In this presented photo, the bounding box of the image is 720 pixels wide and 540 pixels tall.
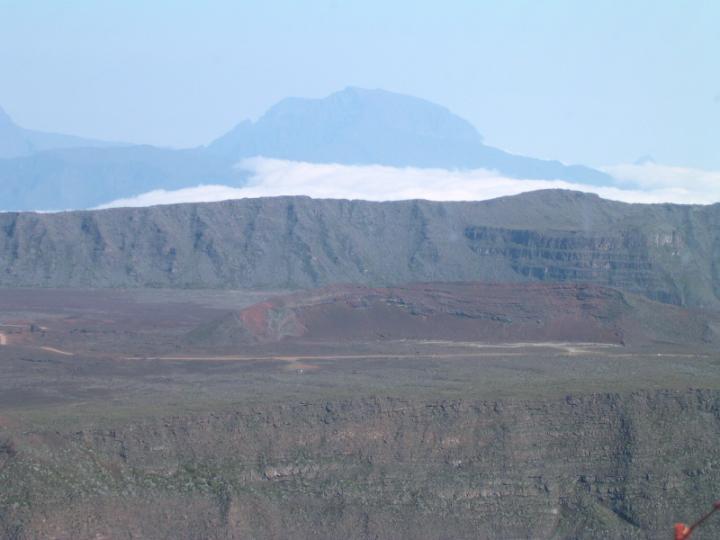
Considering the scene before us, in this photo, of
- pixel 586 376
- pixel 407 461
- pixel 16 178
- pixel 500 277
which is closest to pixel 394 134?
pixel 16 178

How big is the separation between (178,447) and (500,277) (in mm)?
57570

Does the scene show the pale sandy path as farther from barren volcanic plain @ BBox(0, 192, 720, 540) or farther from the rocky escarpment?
the rocky escarpment

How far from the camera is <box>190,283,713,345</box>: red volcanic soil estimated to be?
59.1 meters

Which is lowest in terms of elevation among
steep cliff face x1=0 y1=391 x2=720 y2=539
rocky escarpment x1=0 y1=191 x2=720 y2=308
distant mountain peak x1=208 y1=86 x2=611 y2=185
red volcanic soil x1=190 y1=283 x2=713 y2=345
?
steep cliff face x1=0 y1=391 x2=720 y2=539

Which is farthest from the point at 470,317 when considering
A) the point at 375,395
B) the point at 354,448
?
the point at 354,448

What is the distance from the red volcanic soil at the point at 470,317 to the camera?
2325 inches

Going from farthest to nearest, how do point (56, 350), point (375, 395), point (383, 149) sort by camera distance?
1. point (383, 149)
2. point (56, 350)
3. point (375, 395)

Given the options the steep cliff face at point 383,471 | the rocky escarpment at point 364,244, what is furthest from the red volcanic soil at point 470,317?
the steep cliff face at point 383,471

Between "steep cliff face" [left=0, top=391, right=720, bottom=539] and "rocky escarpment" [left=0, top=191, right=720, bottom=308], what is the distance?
160 ft

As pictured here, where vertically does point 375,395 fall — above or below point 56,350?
above

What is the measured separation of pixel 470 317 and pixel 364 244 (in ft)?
110

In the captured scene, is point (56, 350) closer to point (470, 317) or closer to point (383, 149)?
point (470, 317)

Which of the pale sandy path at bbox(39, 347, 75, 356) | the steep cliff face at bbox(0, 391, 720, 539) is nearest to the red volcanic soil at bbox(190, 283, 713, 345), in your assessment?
the pale sandy path at bbox(39, 347, 75, 356)

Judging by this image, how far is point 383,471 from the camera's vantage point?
32.0 metres
